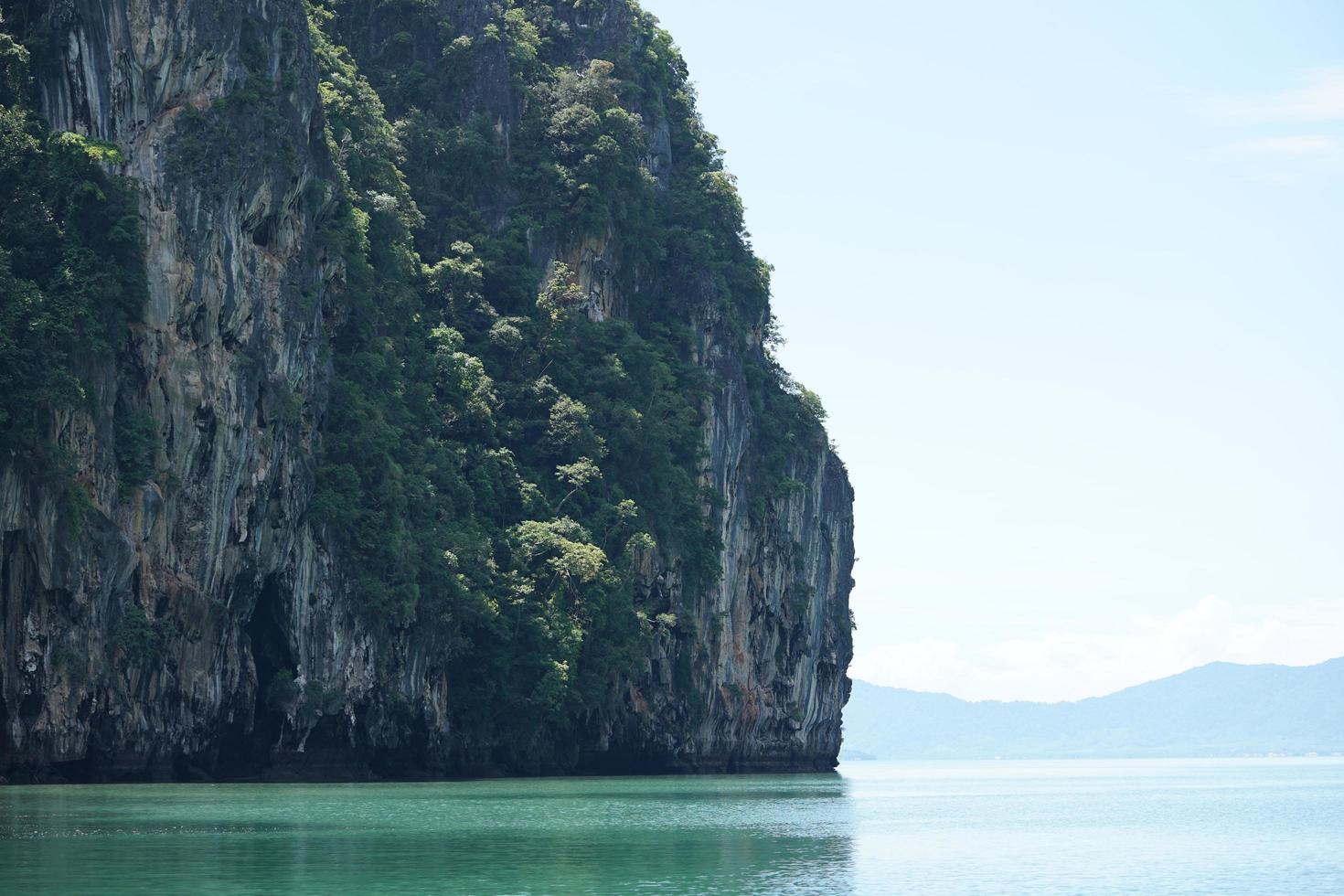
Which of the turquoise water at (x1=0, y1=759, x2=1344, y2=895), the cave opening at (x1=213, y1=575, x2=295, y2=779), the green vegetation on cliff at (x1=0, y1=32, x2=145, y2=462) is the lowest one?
the turquoise water at (x1=0, y1=759, x2=1344, y2=895)

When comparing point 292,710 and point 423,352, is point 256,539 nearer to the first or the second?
point 292,710

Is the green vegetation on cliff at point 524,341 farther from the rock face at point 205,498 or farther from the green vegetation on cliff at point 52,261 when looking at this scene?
Result: the green vegetation on cliff at point 52,261

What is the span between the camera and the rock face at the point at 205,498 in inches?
1641

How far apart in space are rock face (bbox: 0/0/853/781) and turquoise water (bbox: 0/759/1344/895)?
8.94ft

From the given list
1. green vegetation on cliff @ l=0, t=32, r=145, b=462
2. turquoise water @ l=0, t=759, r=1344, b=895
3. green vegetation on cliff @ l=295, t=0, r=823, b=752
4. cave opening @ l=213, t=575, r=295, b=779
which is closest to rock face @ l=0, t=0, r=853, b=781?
cave opening @ l=213, t=575, r=295, b=779

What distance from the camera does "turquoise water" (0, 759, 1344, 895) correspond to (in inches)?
918

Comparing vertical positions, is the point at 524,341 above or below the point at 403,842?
above

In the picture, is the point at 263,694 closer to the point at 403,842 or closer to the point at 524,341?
the point at 524,341

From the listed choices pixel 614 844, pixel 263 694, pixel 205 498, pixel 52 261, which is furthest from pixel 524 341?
pixel 614 844

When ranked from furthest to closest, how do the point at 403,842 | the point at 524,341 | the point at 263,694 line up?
the point at 524,341, the point at 263,694, the point at 403,842

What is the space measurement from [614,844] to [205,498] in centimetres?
2110

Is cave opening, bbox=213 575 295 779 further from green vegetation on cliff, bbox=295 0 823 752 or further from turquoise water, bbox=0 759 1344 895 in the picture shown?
green vegetation on cliff, bbox=295 0 823 752

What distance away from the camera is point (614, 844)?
96.3ft

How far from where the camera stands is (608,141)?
7300cm
